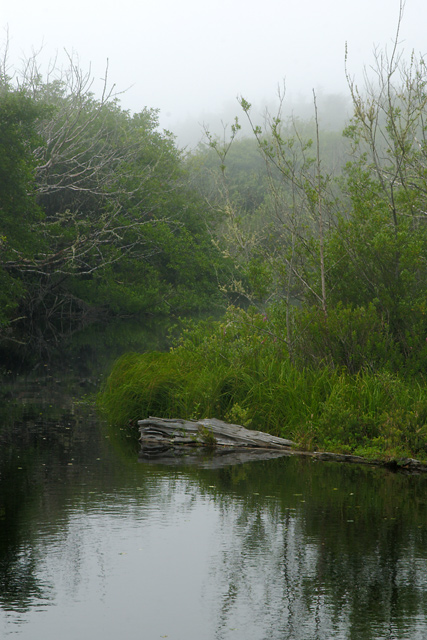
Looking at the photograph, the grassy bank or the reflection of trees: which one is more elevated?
the grassy bank

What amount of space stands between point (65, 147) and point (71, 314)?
10.3 metres

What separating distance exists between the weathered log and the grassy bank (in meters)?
0.32

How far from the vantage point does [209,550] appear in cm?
688

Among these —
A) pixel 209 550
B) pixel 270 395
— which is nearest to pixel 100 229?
pixel 270 395

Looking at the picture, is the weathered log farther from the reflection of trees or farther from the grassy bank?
the reflection of trees

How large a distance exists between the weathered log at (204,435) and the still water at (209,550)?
2.76 ft

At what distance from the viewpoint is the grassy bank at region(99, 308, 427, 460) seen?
11.0m

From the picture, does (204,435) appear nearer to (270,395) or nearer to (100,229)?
(270,395)

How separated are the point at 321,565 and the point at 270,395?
20.0 feet

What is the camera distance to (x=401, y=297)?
43.5ft

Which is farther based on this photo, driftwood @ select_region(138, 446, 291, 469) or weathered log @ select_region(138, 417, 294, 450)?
weathered log @ select_region(138, 417, 294, 450)

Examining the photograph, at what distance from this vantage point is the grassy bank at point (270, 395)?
36.1ft

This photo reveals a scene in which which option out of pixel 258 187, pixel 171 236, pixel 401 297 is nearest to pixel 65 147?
pixel 171 236

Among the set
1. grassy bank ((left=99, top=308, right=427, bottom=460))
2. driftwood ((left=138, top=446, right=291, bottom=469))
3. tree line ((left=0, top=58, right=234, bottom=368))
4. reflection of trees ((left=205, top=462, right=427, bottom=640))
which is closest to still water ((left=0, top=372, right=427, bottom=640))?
reflection of trees ((left=205, top=462, right=427, bottom=640))
